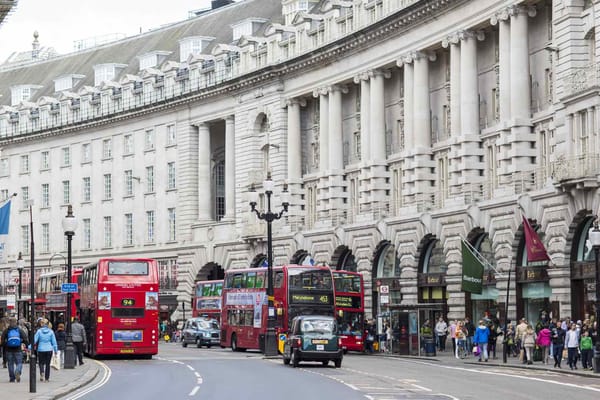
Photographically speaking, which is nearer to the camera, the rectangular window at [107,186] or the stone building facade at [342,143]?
the stone building facade at [342,143]

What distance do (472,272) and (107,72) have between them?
64.0m

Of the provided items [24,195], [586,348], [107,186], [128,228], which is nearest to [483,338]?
[586,348]

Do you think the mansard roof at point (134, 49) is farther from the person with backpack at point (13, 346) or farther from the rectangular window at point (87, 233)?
the person with backpack at point (13, 346)

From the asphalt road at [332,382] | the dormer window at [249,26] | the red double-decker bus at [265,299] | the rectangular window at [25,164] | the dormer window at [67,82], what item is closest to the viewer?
the asphalt road at [332,382]

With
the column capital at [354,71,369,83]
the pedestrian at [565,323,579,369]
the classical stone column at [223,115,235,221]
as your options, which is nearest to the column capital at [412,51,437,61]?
the column capital at [354,71,369,83]

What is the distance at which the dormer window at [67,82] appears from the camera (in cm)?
12425

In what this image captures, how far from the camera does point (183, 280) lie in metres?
103

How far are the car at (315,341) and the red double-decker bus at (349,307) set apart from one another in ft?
47.1

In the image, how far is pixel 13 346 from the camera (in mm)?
40281

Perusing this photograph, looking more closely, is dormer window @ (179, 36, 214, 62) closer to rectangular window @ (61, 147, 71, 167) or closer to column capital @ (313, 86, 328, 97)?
rectangular window @ (61, 147, 71, 167)

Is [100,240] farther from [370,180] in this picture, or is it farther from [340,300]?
[340,300]

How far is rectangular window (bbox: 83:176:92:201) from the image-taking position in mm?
115562

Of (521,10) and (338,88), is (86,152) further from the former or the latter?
(521,10)

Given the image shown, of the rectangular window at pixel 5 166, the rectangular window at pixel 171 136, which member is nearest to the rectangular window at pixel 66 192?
the rectangular window at pixel 5 166
